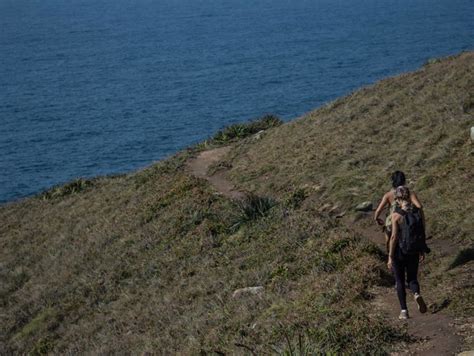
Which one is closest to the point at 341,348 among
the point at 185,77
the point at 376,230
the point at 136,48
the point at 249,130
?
the point at 376,230

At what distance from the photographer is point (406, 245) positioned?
11359mm

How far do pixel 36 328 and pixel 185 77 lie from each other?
80.4 m

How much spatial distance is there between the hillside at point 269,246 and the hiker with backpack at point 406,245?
0.47 m

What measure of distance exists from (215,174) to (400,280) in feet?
58.5

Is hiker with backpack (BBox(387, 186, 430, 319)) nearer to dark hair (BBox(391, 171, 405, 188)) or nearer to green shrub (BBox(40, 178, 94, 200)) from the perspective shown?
dark hair (BBox(391, 171, 405, 188))

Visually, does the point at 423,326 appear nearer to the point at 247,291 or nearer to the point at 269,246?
the point at 247,291

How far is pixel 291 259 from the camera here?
1630 centimetres

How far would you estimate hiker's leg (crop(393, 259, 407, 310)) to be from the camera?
37.2 ft

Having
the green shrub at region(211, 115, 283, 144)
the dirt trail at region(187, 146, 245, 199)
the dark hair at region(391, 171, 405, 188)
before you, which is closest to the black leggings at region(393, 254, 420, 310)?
the dark hair at region(391, 171, 405, 188)

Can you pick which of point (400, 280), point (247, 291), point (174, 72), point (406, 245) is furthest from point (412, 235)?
point (174, 72)

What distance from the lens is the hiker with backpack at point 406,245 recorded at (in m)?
11.3

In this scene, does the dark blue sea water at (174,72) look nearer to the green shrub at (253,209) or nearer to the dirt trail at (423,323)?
the green shrub at (253,209)

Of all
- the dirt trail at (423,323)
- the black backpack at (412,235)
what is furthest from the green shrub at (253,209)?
the black backpack at (412,235)

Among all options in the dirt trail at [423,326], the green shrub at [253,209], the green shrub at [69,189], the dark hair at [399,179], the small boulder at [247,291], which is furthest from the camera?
the green shrub at [69,189]
